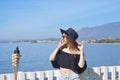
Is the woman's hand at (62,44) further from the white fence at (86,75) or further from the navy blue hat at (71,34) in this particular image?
the white fence at (86,75)

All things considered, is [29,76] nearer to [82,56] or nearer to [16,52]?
[16,52]

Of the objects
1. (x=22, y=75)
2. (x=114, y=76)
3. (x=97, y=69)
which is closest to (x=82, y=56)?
(x=22, y=75)

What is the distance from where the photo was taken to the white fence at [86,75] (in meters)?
7.87

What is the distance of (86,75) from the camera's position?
8.59m

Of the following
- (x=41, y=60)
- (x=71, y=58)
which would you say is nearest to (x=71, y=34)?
(x=71, y=58)

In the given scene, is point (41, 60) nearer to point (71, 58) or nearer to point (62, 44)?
point (62, 44)

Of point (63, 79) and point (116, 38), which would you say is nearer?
point (63, 79)

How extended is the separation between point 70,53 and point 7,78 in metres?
1.57

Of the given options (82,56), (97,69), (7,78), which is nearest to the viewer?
(82,56)

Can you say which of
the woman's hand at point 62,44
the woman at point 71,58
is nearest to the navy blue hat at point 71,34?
the woman at point 71,58

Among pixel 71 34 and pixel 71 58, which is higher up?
pixel 71 34

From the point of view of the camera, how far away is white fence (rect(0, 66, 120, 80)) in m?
7.87

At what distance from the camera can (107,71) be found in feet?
29.8

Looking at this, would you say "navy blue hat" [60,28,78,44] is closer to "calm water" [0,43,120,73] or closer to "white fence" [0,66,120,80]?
"white fence" [0,66,120,80]
